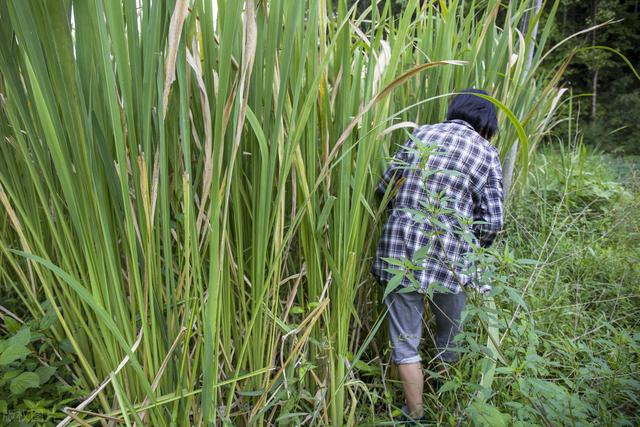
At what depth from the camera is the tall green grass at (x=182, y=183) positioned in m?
0.68

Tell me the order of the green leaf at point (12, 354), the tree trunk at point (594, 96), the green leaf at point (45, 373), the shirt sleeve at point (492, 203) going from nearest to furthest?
the green leaf at point (12, 354), the green leaf at point (45, 373), the shirt sleeve at point (492, 203), the tree trunk at point (594, 96)

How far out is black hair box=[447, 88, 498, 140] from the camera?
4.77ft

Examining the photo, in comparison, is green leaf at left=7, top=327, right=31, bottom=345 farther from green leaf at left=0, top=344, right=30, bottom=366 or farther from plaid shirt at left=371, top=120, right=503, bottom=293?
plaid shirt at left=371, top=120, right=503, bottom=293

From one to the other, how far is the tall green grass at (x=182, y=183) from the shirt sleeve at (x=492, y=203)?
0.51 m

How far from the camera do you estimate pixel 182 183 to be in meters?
0.88

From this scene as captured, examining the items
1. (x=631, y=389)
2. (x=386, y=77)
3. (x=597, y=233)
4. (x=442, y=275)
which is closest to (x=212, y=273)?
(x=386, y=77)

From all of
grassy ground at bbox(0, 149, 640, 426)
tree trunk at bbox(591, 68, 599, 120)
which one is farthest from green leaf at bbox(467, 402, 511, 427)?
tree trunk at bbox(591, 68, 599, 120)

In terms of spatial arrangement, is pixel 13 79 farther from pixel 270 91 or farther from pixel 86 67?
pixel 270 91

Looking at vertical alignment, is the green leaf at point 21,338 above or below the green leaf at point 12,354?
above

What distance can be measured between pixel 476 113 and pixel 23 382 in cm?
141

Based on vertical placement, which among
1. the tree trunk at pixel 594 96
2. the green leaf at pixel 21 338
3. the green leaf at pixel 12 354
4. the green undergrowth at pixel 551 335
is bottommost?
the tree trunk at pixel 594 96

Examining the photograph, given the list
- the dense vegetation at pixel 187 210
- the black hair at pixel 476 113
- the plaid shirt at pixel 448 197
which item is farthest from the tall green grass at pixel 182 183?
the black hair at pixel 476 113

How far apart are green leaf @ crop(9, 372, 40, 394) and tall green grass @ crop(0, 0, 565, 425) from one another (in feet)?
0.25

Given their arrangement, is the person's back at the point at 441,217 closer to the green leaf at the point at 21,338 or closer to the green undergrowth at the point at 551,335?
the green undergrowth at the point at 551,335
